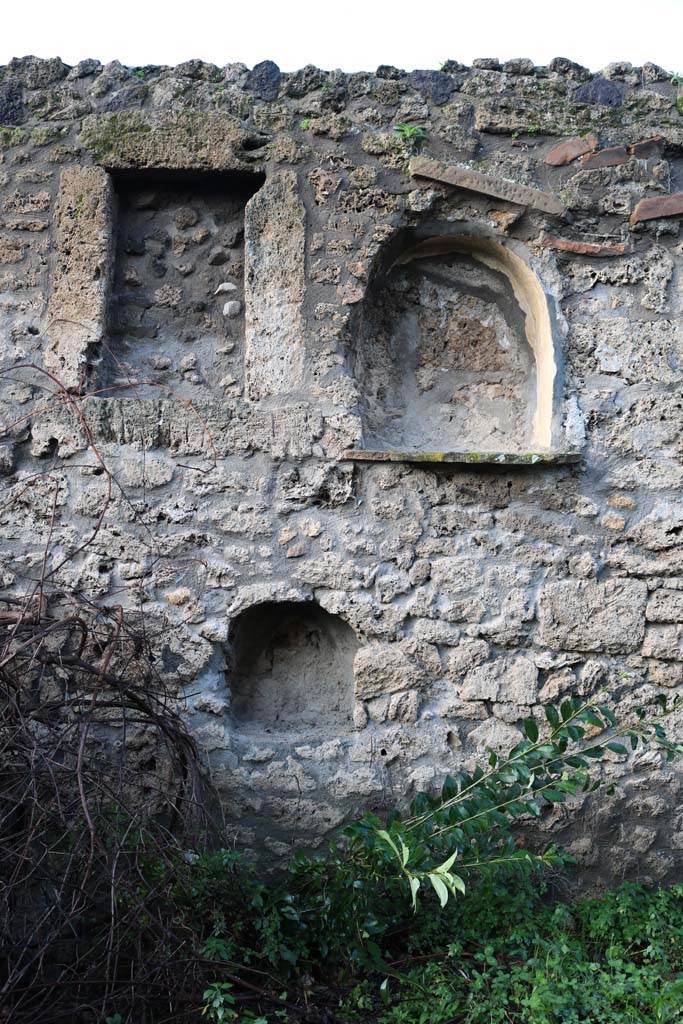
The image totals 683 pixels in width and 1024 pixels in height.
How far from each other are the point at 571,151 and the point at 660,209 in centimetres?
43

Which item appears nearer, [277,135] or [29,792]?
[29,792]

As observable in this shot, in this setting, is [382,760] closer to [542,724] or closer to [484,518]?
[542,724]

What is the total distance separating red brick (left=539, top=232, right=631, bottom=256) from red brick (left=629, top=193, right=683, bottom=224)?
123mm

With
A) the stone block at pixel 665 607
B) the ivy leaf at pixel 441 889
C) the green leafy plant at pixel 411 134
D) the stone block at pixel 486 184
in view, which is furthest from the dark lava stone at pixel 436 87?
the ivy leaf at pixel 441 889

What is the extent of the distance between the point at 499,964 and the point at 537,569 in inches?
53.4

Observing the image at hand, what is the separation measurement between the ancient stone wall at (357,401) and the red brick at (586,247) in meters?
0.01

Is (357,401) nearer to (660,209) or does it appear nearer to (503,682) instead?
(503,682)

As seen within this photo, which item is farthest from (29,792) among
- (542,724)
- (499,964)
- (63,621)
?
(542,724)

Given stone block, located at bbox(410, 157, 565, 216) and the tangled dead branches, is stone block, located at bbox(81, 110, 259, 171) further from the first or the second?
the tangled dead branches

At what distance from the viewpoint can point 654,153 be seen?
3828 mm

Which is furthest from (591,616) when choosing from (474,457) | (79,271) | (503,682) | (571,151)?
(79,271)

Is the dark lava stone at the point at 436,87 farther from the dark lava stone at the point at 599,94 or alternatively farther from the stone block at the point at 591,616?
the stone block at the point at 591,616

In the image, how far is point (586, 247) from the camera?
376cm

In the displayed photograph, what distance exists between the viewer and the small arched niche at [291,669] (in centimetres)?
362
